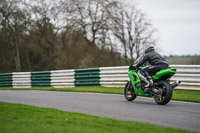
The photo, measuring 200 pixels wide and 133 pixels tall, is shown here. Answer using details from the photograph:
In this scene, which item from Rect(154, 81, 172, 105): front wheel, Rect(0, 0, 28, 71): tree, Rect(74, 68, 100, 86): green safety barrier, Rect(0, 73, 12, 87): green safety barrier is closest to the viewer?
Rect(154, 81, 172, 105): front wheel

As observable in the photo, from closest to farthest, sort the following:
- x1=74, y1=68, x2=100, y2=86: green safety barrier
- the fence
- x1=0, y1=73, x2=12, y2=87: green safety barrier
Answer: the fence → x1=74, y1=68, x2=100, y2=86: green safety barrier → x1=0, y1=73, x2=12, y2=87: green safety barrier

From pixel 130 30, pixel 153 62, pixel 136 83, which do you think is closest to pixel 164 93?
pixel 153 62

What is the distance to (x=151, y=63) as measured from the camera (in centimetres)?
1005

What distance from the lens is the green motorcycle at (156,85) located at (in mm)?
9367

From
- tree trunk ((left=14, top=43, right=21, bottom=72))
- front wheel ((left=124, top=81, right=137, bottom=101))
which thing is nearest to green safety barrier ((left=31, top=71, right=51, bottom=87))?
front wheel ((left=124, top=81, right=137, bottom=101))

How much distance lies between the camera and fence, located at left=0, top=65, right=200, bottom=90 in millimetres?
14062

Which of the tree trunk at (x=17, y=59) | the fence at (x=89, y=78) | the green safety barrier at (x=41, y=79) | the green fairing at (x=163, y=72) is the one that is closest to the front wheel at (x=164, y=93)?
the green fairing at (x=163, y=72)

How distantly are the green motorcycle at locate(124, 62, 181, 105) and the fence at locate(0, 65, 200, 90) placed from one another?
4.02 m

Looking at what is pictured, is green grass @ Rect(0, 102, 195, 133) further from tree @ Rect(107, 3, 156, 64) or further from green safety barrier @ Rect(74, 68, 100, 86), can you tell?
tree @ Rect(107, 3, 156, 64)

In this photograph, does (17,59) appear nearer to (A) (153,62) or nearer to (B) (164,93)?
(A) (153,62)

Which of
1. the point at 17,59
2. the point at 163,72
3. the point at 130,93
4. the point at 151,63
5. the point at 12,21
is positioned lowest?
the point at 130,93

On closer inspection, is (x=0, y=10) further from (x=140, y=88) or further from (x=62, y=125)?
(x=62, y=125)

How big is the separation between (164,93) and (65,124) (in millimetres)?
3989

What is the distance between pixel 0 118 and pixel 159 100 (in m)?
4.63
